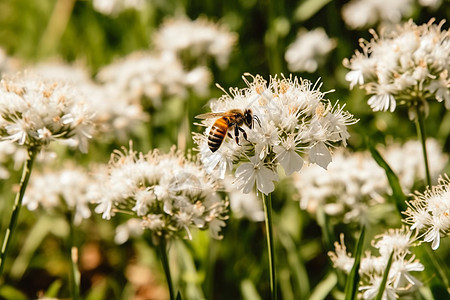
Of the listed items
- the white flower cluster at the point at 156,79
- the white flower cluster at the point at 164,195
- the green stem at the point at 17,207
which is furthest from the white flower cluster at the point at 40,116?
the white flower cluster at the point at 156,79

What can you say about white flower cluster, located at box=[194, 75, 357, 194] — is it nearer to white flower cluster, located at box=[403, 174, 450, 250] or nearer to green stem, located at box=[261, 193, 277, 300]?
green stem, located at box=[261, 193, 277, 300]

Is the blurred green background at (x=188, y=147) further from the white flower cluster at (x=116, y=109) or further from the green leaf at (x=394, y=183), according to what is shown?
the green leaf at (x=394, y=183)

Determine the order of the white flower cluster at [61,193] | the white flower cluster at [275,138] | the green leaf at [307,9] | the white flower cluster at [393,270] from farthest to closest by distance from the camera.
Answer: the green leaf at [307,9] → the white flower cluster at [61,193] → the white flower cluster at [393,270] → the white flower cluster at [275,138]

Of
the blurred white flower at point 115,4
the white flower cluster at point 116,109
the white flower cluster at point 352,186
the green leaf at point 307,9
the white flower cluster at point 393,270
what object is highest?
the blurred white flower at point 115,4

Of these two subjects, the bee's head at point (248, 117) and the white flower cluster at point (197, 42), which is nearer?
the bee's head at point (248, 117)

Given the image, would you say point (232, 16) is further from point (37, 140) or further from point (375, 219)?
point (37, 140)

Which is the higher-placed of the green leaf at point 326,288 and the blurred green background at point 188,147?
the blurred green background at point 188,147
